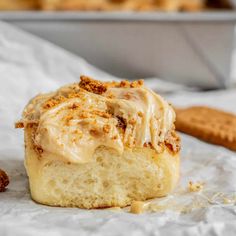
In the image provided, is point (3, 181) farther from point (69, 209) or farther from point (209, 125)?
point (209, 125)

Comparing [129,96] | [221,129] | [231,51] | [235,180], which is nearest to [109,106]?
[129,96]

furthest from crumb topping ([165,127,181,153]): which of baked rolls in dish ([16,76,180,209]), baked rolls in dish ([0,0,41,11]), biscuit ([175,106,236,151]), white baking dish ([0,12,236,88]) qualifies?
baked rolls in dish ([0,0,41,11])

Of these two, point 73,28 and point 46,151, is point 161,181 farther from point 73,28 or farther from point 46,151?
point 73,28

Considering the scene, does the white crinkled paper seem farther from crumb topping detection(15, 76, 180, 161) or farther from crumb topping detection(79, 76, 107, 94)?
crumb topping detection(79, 76, 107, 94)

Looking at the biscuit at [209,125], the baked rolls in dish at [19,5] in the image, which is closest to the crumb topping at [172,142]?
the biscuit at [209,125]

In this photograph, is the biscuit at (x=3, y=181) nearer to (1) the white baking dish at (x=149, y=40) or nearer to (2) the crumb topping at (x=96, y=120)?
(2) the crumb topping at (x=96, y=120)

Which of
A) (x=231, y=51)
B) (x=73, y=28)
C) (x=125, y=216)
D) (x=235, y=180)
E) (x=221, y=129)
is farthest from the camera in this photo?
(x=231, y=51)

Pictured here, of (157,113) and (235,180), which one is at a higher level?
(157,113)
